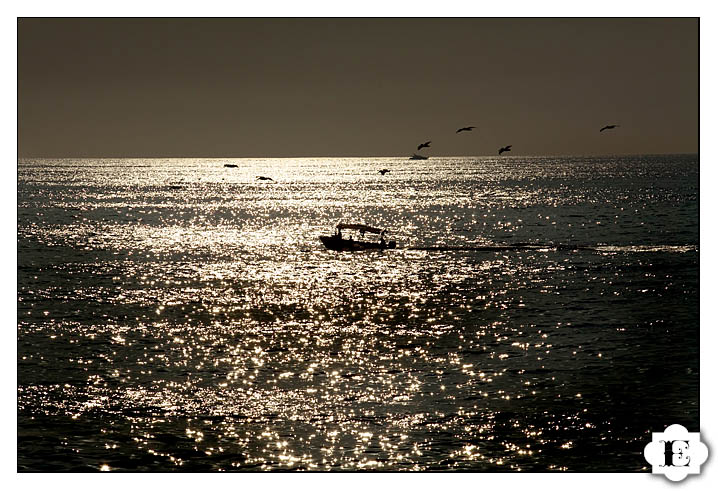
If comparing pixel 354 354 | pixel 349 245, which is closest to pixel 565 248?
pixel 349 245

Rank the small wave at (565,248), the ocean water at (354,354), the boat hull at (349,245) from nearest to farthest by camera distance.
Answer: the ocean water at (354,354), the small wave at (565,248), the boat hull at (349,245)

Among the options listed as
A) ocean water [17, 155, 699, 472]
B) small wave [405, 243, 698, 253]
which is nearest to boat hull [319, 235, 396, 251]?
ocean water [17, 155, 699, 472]

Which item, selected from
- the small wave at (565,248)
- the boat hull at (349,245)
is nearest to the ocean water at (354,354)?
the small wave at (565,248)

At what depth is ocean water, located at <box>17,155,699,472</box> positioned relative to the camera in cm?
1698

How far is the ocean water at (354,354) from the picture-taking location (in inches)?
669

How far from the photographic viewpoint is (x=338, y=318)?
30.3 meters

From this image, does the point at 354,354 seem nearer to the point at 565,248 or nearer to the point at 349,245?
the point at 349,245

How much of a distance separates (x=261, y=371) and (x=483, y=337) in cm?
743

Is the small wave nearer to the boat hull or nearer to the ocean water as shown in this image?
the ocean water

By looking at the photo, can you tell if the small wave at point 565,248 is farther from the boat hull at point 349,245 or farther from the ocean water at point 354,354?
the boat hull at point 349,245

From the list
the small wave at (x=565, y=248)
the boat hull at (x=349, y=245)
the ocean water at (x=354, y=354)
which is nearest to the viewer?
the ocean water at (x=354, y=354)

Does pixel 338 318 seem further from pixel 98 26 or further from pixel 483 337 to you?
pixel 98 26

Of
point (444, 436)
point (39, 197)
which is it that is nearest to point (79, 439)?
point (444, 436)

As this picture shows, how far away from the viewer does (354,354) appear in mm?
24688
